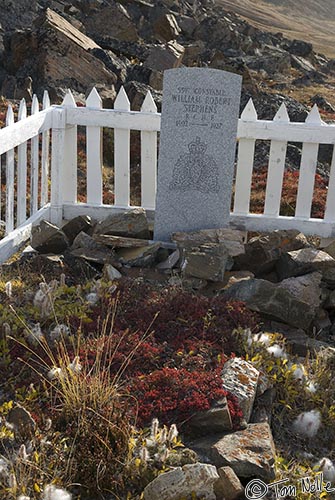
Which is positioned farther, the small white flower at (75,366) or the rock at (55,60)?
the rock at (55,60)

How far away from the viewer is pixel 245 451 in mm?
3789

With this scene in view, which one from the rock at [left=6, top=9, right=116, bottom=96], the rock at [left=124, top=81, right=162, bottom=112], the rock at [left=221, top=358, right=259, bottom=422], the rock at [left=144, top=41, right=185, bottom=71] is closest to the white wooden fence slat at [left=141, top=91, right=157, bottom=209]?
the rock at [left=221, top=358, right=259, bottom=422]

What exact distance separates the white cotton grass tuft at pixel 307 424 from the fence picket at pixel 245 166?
4.20 meters

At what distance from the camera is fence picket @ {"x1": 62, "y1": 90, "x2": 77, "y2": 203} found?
8234 mm

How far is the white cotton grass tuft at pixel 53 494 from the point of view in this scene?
130 inches

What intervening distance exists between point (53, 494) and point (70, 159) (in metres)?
5.60

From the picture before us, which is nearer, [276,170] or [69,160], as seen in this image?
[276,170]

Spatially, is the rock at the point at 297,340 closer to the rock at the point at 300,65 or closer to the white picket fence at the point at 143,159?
the white picket fence at the point at 143,159

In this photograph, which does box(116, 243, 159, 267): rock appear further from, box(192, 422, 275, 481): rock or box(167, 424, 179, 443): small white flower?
box(167, 424, 179, 443): small white flower

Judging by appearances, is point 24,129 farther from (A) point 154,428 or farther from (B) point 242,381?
(A) point 154,428

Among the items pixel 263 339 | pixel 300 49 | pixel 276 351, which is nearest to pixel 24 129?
pixel 263 339

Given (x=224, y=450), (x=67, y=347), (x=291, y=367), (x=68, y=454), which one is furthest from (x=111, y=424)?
(x=291, y=367)

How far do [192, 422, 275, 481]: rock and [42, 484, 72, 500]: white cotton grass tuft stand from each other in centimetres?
87

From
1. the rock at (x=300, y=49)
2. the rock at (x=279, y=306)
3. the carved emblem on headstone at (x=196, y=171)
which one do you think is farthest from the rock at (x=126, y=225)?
the rock at (x=300, y=49)
